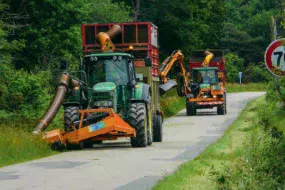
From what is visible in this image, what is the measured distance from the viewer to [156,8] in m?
75.7

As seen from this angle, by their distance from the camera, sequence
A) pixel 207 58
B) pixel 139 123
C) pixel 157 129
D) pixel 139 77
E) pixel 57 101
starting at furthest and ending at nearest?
pixel 207 58 < pixel 57 101 < pixel 157 129 < pixel 139 77 < pixel 139 123

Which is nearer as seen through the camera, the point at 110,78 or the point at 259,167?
the point at 259,167

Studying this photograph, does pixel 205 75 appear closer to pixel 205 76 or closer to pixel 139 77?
pixel 205 76

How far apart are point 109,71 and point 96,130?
8.65 feet

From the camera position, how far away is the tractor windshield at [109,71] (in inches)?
971

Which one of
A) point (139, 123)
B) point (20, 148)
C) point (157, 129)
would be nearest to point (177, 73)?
point (157, 129)

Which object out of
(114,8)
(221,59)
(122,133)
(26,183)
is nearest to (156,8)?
(114,8)

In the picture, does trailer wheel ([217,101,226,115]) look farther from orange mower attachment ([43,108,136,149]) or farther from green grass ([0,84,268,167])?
orange mower attachment ([43,108,136,149])

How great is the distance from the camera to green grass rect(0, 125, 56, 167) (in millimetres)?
20656

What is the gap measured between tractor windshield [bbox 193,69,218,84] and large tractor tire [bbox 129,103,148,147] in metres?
23.2

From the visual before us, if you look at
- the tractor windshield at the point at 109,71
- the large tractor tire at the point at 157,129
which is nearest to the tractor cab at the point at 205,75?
the large tractor tire at the point at 157,129

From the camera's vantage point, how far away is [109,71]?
24797mm

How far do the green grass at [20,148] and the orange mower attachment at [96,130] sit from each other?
1.64ft

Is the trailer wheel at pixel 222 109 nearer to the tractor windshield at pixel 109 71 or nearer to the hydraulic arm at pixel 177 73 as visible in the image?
the hydraulic arm at pixel 177 73
